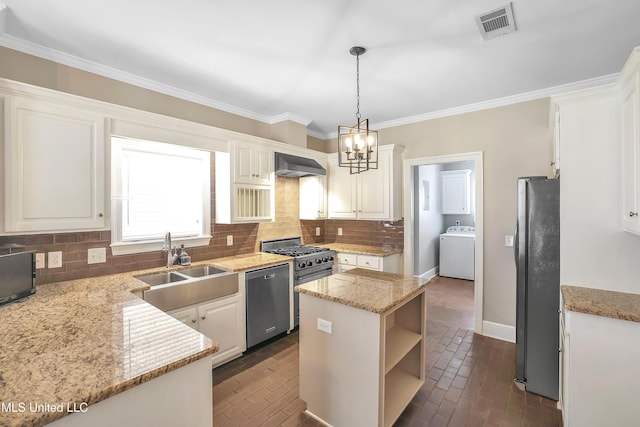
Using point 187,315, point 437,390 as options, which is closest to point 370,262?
point 437,390

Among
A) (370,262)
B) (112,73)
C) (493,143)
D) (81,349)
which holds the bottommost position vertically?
(370,262)

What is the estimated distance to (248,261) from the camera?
317cm

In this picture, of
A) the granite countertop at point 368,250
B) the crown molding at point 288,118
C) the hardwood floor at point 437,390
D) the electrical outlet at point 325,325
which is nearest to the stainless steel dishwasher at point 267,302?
the hardwood floor at point 437,390

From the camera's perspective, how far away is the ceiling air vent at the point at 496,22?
6.18 feet

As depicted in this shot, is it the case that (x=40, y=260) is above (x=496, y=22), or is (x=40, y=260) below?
below

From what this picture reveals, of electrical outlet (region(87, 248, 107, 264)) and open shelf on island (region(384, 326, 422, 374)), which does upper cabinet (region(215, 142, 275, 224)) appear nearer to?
electrical outlet (region(87, 248, 107, 264))

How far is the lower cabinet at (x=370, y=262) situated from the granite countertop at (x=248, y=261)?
107 centimetres

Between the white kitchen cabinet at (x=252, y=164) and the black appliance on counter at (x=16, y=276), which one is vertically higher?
the white kitchen cabinet at (x=252, y=164)

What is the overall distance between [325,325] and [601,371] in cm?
166

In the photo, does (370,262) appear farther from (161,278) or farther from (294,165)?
(161,278)

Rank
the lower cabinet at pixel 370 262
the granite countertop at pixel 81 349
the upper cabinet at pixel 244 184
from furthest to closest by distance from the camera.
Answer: the lower cabinet at pixel 370 262
the upper cabinet at pixel 244 184
the granite countertop at pixel 81 349

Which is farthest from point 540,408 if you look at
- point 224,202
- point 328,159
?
point 328,159

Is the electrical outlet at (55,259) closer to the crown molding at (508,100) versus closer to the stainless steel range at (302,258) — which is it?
the stainless steel range at (302,258)

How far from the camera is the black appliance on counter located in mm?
1711
